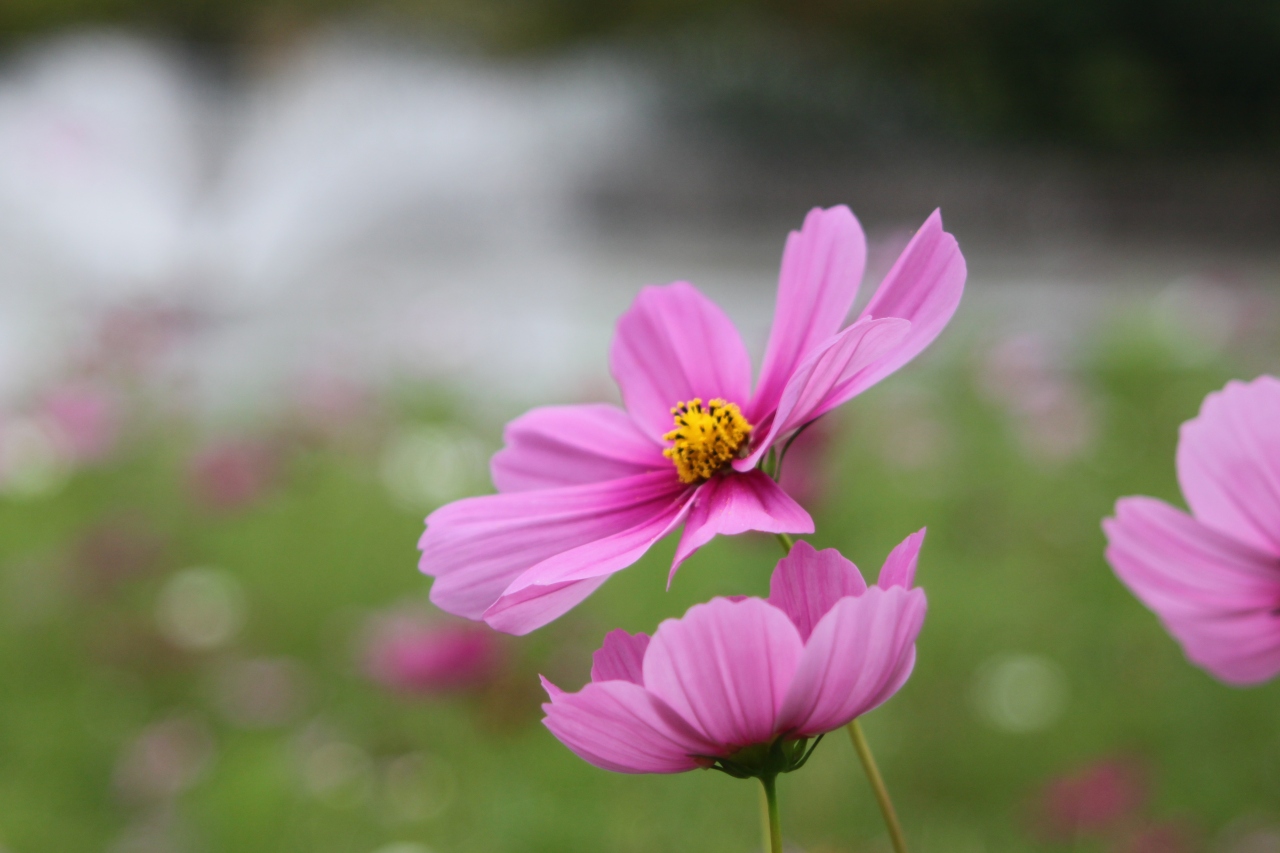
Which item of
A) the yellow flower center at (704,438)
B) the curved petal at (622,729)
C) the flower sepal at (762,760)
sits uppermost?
the yellow flower center at (704,438)

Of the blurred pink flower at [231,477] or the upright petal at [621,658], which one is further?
the blurred pink flower at [231,477]

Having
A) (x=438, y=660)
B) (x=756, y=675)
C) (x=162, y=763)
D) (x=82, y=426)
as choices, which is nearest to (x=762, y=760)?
(x=756, y=675)

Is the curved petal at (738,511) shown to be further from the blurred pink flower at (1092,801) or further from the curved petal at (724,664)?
the blurred pink flower at (1092,801)

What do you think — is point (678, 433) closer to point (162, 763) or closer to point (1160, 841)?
point (1160, 841)

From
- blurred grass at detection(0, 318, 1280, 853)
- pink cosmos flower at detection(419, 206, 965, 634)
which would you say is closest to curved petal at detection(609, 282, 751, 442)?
pink cosmos flower at detection(419, 206, 965, 634)

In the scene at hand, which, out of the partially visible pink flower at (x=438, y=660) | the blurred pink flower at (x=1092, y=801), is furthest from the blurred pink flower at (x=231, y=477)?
the blurred pink flower at (x=1092, y=801)

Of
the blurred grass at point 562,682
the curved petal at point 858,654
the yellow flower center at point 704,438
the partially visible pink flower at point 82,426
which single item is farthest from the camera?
the partially visible pink flower at point 82,426

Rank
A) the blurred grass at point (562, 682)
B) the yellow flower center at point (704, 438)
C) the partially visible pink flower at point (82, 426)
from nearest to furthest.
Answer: the yellow flower center at point (704, 438) → the blurred grass at point (562, 682) → the partially visible pink flower at point (82, 426)

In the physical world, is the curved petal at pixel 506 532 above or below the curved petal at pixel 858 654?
above

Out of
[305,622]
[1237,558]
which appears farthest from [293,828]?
[1237,558]
